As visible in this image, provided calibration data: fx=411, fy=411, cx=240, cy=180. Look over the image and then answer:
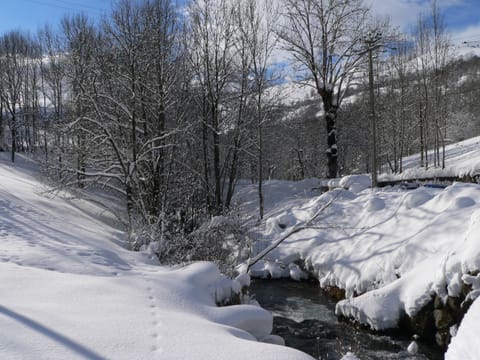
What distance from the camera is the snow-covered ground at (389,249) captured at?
24.8 feet

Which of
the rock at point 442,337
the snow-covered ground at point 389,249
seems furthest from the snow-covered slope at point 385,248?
the rock at point 442,337

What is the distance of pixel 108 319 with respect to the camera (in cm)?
421

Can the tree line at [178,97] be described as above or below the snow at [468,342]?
above

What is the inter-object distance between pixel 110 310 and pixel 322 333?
5468 millimetres

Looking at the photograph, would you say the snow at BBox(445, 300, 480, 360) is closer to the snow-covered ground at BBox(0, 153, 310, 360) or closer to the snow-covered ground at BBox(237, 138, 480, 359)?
the snow-covered ground at BBox(237, 138, 480, 359)

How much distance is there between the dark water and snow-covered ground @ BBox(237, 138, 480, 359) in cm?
37

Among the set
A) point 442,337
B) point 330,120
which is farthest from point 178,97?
point 442,337

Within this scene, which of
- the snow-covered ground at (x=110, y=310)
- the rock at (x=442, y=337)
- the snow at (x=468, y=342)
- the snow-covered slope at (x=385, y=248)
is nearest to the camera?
the snow at (x=468, y=342)

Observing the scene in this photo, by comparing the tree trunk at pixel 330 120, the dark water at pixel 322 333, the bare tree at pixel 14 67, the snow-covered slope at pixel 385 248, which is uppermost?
the bare tree at pixel 14 67

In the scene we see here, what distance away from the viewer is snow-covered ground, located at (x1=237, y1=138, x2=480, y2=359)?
297 inches

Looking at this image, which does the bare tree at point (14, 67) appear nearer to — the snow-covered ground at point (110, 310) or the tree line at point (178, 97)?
the tree line at point (178, 97)

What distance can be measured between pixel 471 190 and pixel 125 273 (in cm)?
926

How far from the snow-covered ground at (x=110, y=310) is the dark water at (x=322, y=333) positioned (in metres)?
2.10

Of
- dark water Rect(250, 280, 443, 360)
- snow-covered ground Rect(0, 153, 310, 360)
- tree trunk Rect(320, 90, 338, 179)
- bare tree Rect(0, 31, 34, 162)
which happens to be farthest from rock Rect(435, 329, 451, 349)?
bare tree Rect(0, 31, 34, 162)
